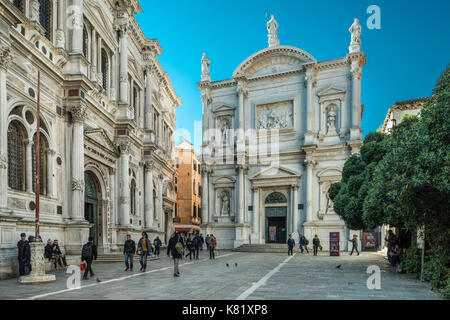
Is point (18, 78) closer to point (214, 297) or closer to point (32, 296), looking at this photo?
point (32, 296)

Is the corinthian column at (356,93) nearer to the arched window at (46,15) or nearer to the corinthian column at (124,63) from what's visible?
the corinthian column at (124,63)

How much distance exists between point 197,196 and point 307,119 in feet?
93.4

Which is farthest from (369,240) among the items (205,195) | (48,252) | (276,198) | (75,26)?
(75,26)

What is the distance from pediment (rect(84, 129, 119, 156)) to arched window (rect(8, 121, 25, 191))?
4531 millimetres

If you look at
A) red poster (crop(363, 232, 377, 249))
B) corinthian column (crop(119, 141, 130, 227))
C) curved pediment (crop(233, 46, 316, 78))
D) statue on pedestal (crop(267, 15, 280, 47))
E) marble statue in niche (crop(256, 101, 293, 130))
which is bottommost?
red poster (crop(363, 232, 377, 249))

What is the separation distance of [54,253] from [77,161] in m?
4.71

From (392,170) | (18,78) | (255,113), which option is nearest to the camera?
(392,170)

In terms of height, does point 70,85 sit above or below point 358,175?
above

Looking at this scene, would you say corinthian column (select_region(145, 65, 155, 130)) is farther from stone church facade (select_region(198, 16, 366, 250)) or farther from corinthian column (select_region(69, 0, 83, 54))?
corinthian column (select_region(69, 0, 83, 54))

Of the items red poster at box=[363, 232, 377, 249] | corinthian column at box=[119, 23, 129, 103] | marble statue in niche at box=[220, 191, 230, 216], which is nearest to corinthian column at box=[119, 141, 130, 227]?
corinthian column at box=[119, 23, 129, 103]

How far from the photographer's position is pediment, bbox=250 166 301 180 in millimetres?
33031
